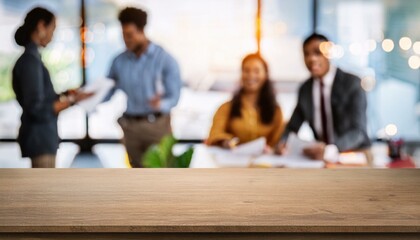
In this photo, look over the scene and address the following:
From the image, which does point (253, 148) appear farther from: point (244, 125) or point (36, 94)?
point (36, 94)

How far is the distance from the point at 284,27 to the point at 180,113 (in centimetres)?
125

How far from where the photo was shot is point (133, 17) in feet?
15.9

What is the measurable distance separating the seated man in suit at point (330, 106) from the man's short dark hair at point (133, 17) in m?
1.23

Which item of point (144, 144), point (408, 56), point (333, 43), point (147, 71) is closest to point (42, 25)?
point (147, 71)

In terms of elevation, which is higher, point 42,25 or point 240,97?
point 42,25

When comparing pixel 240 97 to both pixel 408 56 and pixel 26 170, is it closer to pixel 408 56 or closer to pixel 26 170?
pixel 26 170

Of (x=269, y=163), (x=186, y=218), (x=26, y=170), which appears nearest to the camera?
(x=186, y=218)

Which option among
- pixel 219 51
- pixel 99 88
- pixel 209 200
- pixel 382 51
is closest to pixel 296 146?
pixel 99 88

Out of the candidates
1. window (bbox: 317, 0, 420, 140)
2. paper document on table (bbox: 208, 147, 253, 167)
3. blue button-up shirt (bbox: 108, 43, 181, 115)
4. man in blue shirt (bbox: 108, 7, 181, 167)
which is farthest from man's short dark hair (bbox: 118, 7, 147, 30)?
window (bbox: 317, 0, 420, 140)

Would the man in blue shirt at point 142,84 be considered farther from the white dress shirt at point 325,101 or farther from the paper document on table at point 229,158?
the white dress shirt at point 325,101

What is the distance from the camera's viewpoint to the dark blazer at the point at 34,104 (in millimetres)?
4375

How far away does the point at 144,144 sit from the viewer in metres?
5.20

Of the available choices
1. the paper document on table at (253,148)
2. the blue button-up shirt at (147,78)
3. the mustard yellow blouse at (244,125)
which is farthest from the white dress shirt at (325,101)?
the blue button-up shirt at (147,78)

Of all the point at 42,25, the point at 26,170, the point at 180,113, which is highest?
the point at 42,25
